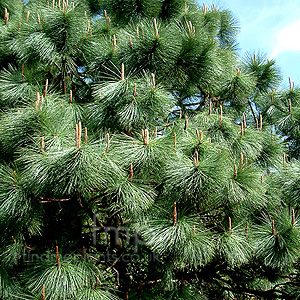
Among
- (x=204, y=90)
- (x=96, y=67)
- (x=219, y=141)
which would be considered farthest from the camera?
(x=204, y=90)

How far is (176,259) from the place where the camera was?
56.6 inches

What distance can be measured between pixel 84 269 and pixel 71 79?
1048 mm

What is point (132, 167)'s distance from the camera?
140 centimetres

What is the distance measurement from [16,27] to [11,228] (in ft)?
3.61

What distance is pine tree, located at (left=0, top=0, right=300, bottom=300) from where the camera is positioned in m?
1.38

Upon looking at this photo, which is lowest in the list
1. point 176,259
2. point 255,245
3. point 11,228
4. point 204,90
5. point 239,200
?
point 11,228

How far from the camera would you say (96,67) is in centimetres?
192

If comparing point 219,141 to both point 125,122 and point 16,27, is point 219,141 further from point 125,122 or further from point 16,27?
point 16,27

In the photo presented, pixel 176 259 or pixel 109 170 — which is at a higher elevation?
pixel 109 170

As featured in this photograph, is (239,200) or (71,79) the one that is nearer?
(239,200)

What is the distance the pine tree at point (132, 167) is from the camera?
54.4 inches

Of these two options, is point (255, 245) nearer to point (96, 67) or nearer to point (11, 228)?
point (11, 228)

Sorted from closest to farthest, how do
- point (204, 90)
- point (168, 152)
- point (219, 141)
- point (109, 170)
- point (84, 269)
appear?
point (109, 170) → point (168, 152) → point (84, 269) → point (219, 141) → point (204, 90)

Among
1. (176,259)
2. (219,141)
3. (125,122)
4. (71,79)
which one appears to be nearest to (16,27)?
(71,79)
